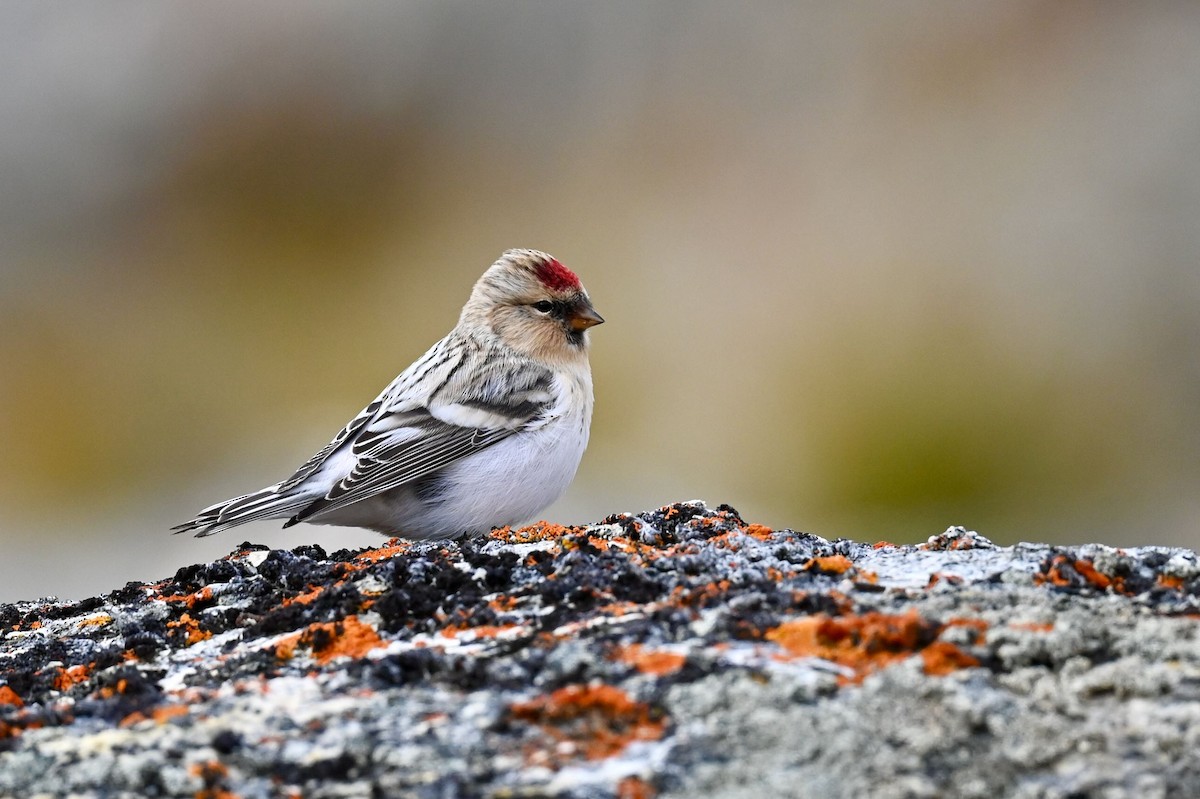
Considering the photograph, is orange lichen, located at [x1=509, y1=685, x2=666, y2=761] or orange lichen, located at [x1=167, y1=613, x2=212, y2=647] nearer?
orange lichen, located at [x1=509, y1=685, x2=666, y2=761]

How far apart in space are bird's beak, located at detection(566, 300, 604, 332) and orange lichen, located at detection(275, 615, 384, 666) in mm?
3585

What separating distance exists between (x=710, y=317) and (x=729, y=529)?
6.52 m

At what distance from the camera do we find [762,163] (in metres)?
10.2

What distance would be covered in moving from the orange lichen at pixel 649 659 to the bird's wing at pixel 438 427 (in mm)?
2818

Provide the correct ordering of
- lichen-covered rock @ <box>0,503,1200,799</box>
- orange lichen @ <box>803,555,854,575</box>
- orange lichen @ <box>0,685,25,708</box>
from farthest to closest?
1. orange lichen @ <box>803,555,854,575</box>
2. orange lichen @ <box>0,685,25,708</box>
3. lichen-covered rock @ <box>0,503,1200,799</box>

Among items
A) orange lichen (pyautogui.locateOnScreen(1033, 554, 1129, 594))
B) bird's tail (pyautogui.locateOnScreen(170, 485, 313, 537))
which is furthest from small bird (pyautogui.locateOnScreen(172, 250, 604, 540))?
orange lichen (pyautogui.locateOnScreen(1033, 554, 1129, 594))

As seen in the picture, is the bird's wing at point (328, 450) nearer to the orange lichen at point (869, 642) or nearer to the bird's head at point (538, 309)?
the bird's head at point (538, 309)

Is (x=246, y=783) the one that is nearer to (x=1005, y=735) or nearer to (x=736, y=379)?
(x=1005, y=735)

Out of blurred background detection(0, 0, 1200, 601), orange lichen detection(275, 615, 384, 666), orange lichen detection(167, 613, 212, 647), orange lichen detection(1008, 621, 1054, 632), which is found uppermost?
blurred background detection(0, 0, 1200, 601)

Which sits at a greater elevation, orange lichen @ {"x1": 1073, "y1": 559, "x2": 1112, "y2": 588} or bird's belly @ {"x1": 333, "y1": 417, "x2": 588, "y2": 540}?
bird's belly @ {"x1": 333, "y1": 417, "x2": 588, "y2": 540}

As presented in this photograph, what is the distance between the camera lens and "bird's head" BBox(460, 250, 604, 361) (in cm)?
580

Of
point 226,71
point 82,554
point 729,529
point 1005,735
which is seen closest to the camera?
point 1005,735

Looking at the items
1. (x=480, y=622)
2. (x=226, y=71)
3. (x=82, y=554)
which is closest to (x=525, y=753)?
(x=480, y=622)

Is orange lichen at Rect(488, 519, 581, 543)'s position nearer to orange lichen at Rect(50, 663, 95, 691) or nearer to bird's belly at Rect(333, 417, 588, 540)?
orange lichen at Rect(50, 663, 95, 691)
